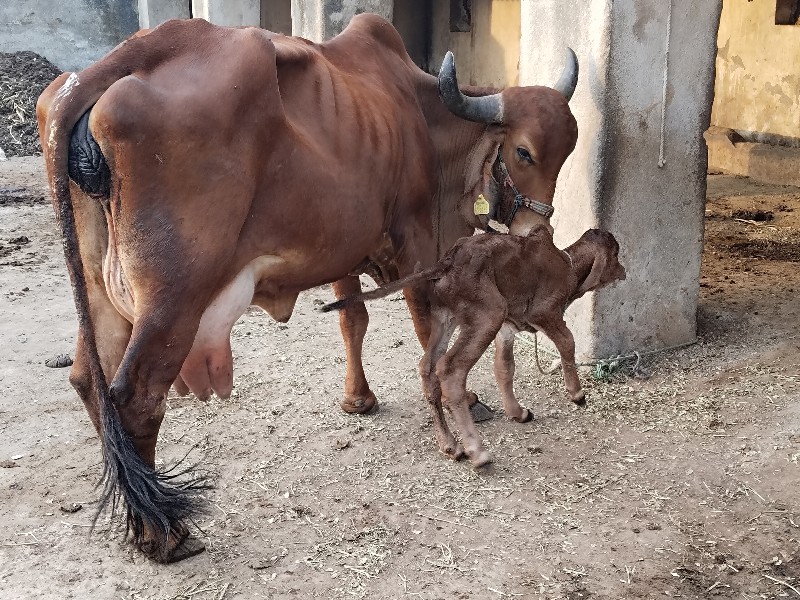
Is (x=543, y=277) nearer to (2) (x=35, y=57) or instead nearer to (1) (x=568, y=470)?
(1) (x=568, y=470)

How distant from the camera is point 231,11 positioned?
1220cm

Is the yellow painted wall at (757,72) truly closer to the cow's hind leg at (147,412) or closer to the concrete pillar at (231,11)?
the concrete pillar at (231,11)

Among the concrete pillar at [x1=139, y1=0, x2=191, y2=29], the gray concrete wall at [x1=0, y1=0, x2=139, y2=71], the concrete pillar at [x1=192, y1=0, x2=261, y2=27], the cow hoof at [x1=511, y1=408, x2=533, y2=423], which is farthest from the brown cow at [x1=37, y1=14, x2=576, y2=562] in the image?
the gray concrete wall at [x1=0, y1=0, x2=139, y2=71]

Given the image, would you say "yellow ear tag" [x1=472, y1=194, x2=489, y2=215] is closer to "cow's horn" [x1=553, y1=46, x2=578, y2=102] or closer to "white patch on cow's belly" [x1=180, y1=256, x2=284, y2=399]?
"cow's horn" [x1=553, y1=46, x2=578, y2=102]

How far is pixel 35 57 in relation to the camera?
61.2 feet

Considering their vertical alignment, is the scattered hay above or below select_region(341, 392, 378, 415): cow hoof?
above

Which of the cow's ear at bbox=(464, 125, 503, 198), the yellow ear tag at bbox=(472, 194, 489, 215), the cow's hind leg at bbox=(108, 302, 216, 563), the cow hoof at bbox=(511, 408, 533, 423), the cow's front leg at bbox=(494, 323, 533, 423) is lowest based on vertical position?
the cow hoof at bbox=(511, 408, 533, 423)

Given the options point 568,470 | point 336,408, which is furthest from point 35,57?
point 568,470

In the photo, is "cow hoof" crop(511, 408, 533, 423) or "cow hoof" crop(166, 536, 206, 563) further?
"cow hoof" crop(511, 408, 533, 423)

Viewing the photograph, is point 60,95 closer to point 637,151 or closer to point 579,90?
point 579,90

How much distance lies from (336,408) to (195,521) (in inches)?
55.4

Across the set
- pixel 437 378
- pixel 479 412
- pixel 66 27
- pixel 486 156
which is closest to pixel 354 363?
pixel 479 412

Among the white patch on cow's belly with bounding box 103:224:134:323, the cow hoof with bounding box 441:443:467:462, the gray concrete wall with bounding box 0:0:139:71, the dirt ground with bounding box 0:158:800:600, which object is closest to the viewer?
the white patch on cow's belly with bounding box 103:224:134:323

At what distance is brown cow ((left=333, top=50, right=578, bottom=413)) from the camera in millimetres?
4672
